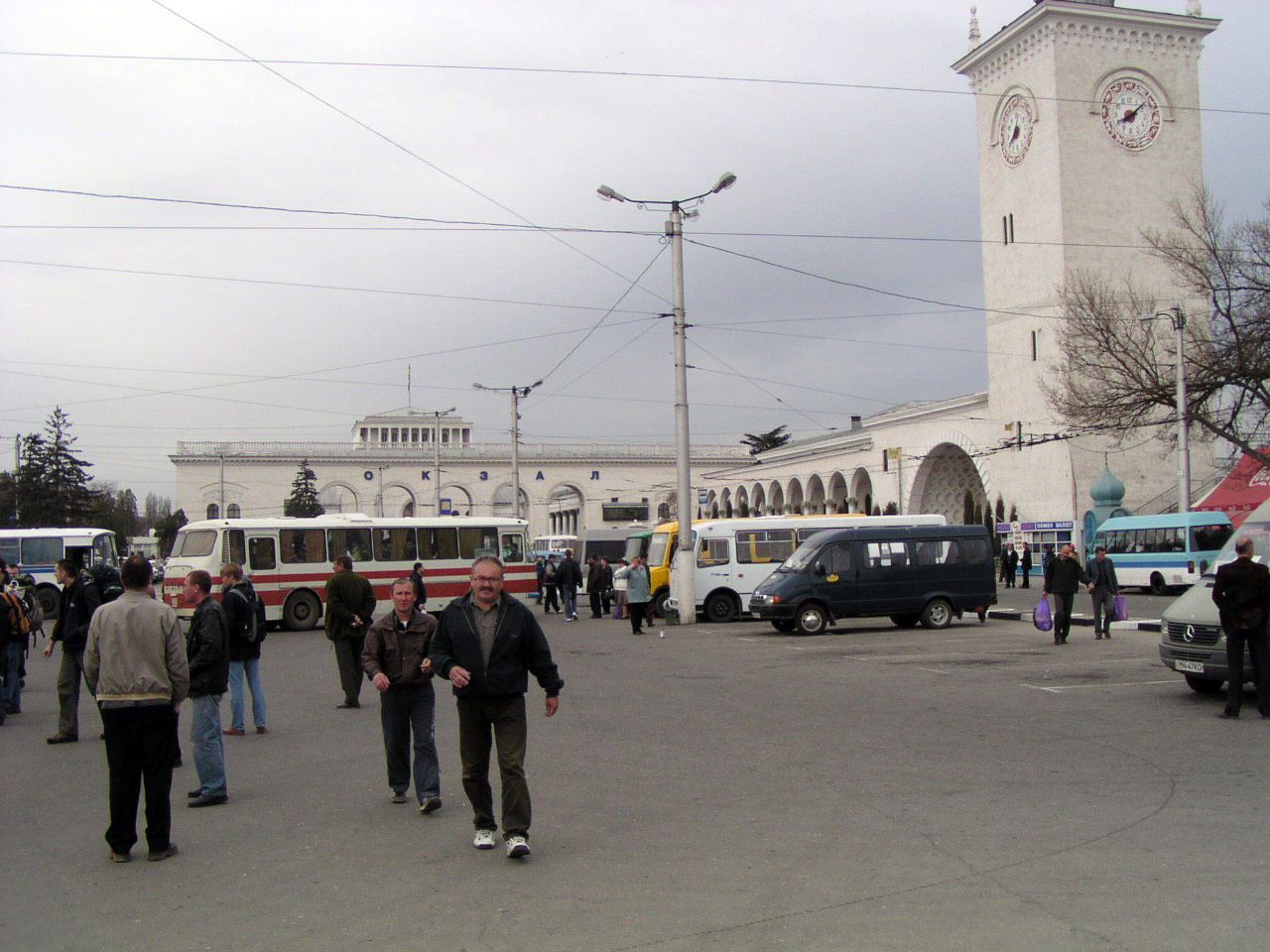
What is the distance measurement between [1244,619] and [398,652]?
7.94 meters

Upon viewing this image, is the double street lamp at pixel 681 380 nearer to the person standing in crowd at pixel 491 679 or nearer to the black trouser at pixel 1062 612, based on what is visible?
the black trouser at pixel 1062 612

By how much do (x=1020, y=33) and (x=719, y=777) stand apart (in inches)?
2130

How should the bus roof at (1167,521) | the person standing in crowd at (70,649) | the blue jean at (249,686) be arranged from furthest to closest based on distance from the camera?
the bus roof at (1167,521) < the person standing in crowd at (70,649) < the blue jean at (249,686)

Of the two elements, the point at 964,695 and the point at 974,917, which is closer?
the point at 974,917

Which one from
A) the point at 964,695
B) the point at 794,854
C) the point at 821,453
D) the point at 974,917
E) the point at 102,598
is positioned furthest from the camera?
the point at 821,453

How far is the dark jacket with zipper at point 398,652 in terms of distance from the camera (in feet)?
25.6

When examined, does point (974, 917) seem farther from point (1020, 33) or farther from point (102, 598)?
point (1020, 33)

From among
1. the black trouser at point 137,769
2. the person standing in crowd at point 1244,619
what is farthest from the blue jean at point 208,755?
the person standing in crowd at point 1244,619

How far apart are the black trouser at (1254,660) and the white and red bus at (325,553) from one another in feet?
63.4

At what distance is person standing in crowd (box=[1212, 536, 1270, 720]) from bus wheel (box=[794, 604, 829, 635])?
12.4 metres

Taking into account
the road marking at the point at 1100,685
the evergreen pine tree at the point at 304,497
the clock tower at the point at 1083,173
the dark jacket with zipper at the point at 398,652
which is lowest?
the road marking at the point at 1100,685

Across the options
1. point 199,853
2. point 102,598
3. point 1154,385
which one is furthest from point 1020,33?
point 199,853

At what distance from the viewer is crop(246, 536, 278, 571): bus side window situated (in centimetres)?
2758

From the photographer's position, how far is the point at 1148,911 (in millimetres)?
5176
